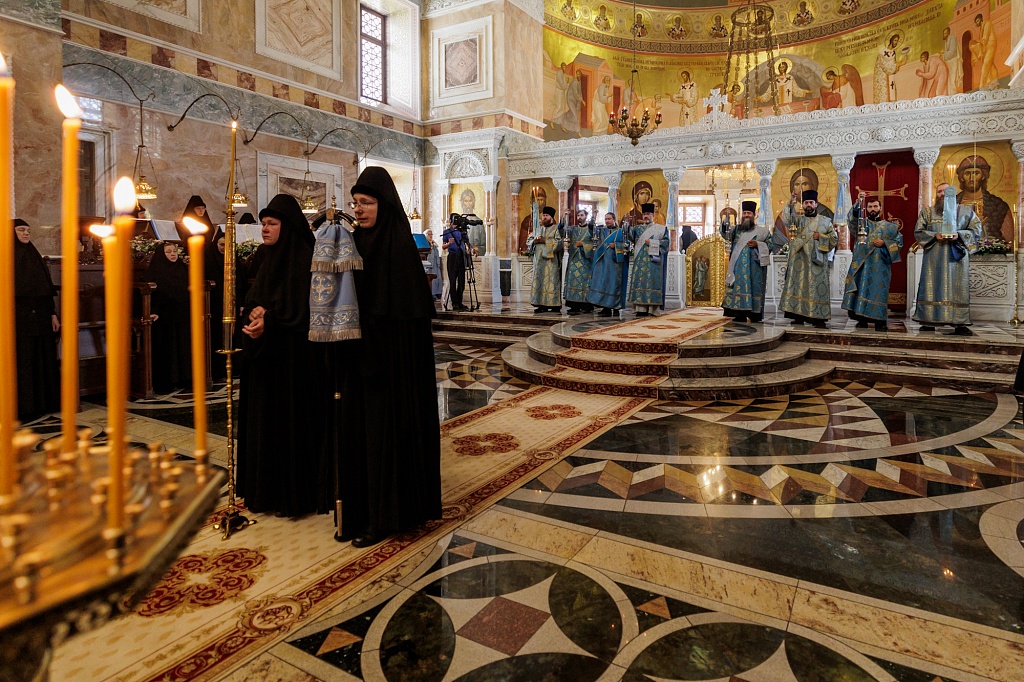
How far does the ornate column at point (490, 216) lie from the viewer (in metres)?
16.2

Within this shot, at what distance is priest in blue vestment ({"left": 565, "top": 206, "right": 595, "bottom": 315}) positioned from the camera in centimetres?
1166

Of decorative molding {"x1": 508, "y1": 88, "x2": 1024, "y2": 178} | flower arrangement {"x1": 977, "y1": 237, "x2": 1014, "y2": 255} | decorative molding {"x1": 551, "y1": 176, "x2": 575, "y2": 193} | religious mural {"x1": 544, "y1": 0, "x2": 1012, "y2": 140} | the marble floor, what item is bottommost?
the marble floor

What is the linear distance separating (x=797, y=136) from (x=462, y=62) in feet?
28.4

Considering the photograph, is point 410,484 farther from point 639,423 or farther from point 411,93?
point 411,93

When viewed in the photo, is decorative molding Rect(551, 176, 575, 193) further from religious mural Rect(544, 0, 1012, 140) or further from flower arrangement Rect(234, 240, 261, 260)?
flower arrangement Rect(234, 240, 261, 260)

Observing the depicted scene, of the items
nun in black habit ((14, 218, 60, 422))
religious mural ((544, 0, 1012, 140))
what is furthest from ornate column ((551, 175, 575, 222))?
nun in black habit ((14, 218, 60, 422))

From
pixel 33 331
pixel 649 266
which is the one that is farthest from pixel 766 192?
pixel 33 331

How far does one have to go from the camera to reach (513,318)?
1127 cm

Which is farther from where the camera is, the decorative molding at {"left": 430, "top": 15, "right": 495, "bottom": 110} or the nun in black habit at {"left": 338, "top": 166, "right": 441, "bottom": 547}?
the decorative molding at {"left": 430, "top": 15, "right": 495, "bottom": 110}

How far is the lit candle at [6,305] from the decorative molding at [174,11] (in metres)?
11.9

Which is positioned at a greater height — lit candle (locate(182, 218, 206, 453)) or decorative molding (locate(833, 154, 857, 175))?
decorative molding (locate(833, 154, 857, 175))

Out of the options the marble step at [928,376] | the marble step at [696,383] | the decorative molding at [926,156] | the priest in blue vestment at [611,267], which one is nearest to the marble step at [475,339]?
the priest in blue vestment at [611,267]

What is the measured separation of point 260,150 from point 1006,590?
1290 cm

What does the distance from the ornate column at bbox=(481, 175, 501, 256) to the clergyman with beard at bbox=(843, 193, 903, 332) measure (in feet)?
29.7
